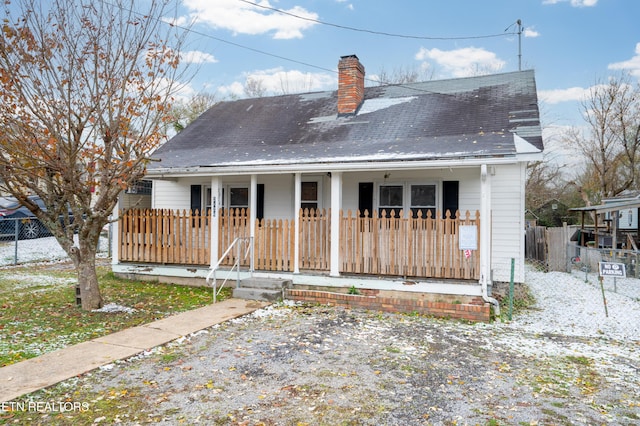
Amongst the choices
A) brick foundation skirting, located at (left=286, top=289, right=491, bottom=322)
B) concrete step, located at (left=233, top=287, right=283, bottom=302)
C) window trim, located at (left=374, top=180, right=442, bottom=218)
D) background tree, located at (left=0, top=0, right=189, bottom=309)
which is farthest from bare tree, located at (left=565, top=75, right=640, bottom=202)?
background tree, located at (left=0, top=0, right=189, bottom=309)

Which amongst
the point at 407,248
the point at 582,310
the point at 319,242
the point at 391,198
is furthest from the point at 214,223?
the point at 582,310

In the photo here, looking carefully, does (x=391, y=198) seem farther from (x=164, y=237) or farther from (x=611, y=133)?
(x=611, y=133)

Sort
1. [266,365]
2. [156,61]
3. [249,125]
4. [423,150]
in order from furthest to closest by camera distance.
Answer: [249,125], [423,150], [156,61], [266,365]

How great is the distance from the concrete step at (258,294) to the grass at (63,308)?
1.45ft

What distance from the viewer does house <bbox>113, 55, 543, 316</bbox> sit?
786cm

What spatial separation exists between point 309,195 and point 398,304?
4.17m

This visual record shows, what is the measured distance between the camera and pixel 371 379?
14.8 ft

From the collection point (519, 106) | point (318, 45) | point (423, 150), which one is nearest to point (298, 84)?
point (318, 45)

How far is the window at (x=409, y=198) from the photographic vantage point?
31.8 ft

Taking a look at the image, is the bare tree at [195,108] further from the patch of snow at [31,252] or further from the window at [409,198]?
the window at [409,198]

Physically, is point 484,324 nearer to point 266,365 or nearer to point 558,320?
point 558,320

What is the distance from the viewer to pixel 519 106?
10617mm

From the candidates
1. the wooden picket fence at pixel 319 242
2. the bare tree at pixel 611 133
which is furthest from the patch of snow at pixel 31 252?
the bare tree at pixel 611 133

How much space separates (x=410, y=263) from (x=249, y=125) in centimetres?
740
